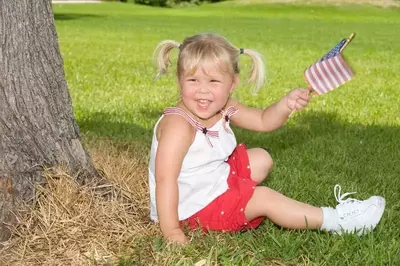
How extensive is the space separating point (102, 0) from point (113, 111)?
6032 centimetres

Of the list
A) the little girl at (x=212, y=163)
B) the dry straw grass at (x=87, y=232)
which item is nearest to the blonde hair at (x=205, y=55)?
the little girl at (x=212, y=163)

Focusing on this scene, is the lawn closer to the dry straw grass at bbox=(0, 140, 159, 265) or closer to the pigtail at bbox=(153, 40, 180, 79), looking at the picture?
the dry straw grass at bbox=(0, 140, 159, 265)

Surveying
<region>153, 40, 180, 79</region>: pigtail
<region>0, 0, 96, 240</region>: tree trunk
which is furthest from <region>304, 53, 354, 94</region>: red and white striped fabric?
<region>0, 0, 96, 240</region>: tree trunk

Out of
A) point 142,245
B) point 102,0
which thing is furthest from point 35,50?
point 102,0

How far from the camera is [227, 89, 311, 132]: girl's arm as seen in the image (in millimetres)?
4066

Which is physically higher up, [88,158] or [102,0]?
[88,158]

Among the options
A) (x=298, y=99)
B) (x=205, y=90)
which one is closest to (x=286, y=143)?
(x=298, y=99)

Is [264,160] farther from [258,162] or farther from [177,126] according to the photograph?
[177,126]

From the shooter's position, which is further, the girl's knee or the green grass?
the girl's knee

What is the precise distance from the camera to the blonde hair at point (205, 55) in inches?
152

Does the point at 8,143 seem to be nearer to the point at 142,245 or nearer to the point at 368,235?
the point at 142,245

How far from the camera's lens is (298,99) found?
4016 mm

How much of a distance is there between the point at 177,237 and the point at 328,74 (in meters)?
1.03

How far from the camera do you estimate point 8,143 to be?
13.0 feet
